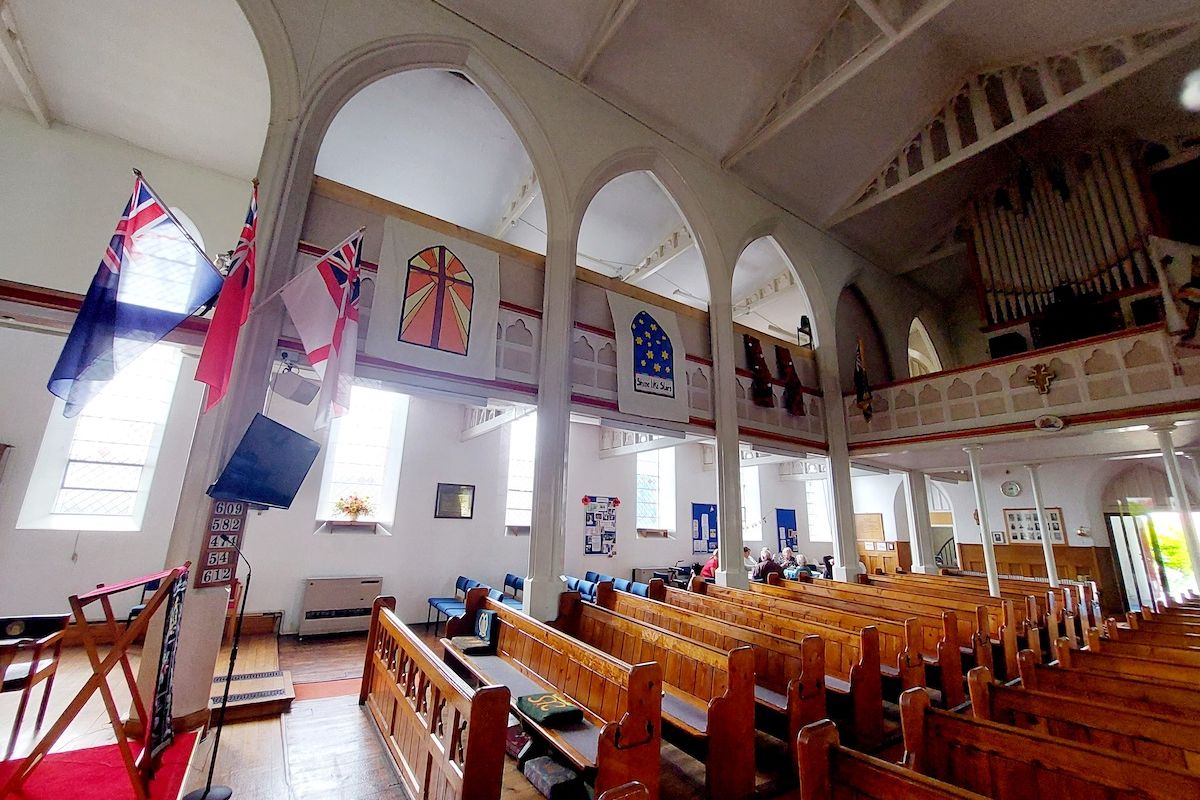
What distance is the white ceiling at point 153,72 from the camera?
11.9ft

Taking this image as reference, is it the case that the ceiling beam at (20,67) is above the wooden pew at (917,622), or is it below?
above

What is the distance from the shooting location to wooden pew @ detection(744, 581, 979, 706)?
2998mm

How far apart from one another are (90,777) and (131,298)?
210 centimetres

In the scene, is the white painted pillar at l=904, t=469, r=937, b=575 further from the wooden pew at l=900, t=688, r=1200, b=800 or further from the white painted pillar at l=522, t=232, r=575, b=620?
the wooden pew at l=900, t=688, r=1200, b=800

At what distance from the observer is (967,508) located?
9.97 metres

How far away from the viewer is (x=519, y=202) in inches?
238

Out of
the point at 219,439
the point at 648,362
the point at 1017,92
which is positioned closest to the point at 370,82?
the point at 219,439

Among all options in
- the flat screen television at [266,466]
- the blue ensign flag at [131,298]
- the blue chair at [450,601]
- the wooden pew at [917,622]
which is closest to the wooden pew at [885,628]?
the wooden pew at [917,622]

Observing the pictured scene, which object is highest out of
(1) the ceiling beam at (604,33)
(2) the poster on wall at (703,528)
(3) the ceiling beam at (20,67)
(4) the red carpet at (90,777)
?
(1) the ceiling beam at (604,33)

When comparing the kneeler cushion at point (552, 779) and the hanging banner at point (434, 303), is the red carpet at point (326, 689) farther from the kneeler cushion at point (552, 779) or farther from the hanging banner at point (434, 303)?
the hanging banner at point (434, 303)

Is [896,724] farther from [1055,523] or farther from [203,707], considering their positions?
[1055,523]

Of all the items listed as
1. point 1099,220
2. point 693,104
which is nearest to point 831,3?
point 693,104

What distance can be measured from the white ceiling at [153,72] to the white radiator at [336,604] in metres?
4.88

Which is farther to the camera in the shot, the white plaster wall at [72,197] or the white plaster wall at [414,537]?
the white plaster wall at [414,537]
